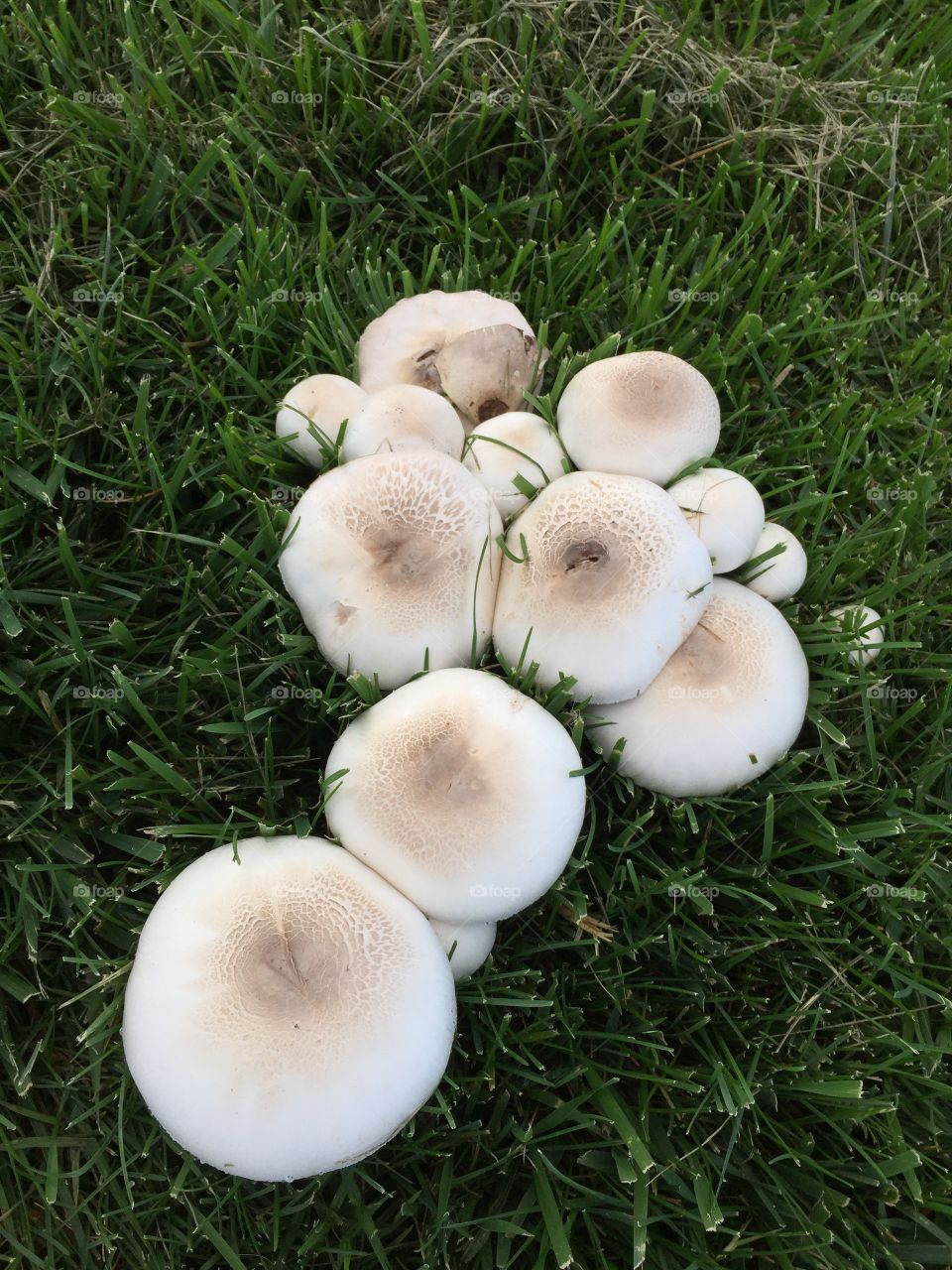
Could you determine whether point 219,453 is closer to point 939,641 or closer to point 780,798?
point 780,798

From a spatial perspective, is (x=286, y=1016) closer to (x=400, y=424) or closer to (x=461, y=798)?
(x=461, y=798)

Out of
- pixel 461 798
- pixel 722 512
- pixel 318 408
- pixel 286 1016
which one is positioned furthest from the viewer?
pixel 318 408

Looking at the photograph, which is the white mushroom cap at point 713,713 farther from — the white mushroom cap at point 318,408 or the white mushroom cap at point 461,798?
the white mushroom cap at point 318,408

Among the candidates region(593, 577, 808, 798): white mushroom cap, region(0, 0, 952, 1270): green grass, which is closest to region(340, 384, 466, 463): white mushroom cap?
region(0, 0, 952, 1270): green grass

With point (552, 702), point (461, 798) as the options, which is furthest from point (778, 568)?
point (461, 798)

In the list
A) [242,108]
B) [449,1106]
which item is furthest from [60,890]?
[242,108]

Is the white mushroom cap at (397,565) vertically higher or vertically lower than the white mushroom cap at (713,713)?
higher

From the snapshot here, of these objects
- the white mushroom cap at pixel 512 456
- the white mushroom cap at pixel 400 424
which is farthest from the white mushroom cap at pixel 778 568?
the white mushroom cap at pixel 400 424
